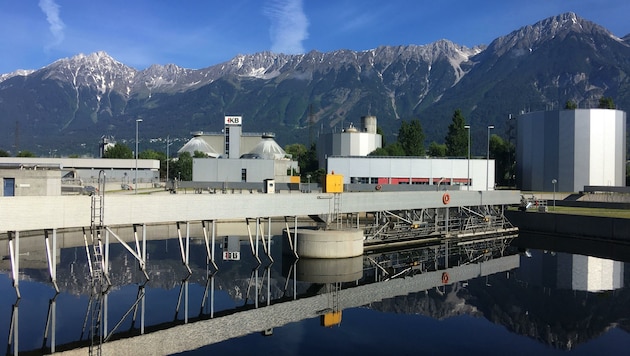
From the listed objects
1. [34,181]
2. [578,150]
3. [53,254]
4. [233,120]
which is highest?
[233,120]

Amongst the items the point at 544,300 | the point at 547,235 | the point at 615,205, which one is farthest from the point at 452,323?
the point at 615,205

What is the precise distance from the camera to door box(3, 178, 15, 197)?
48062 millimetres

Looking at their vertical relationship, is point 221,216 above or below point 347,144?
below

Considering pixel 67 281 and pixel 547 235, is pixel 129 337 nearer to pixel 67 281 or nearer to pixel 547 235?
pixel 67 281

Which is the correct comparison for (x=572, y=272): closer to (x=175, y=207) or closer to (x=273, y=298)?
(x=273, y=298)

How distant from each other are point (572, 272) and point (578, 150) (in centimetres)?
7356

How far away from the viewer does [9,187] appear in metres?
48.4

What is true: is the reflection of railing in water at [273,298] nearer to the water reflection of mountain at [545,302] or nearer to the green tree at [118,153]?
the water reflection of mountain at [545,302]

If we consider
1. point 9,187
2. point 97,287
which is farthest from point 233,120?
→ point 97,287

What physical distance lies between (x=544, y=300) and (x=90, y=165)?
409 ft

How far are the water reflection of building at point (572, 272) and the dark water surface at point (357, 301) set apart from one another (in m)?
0.09

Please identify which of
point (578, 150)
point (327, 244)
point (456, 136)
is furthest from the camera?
point (456, 136)

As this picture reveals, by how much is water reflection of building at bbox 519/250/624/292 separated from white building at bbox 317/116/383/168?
113442 mm

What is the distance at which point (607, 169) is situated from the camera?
112 m
